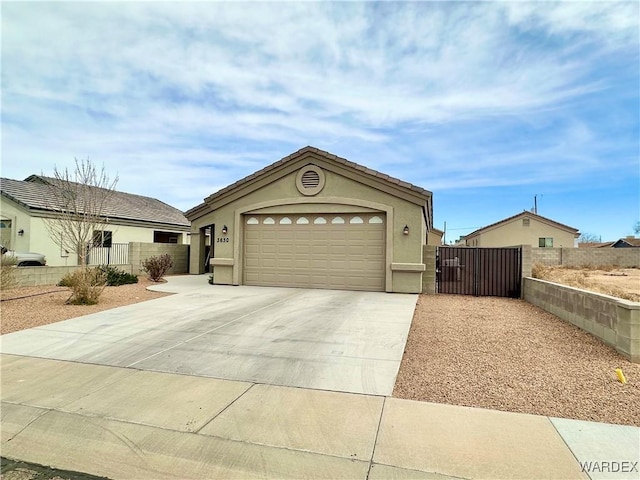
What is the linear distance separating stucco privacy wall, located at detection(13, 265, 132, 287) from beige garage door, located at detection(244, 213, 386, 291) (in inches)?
255

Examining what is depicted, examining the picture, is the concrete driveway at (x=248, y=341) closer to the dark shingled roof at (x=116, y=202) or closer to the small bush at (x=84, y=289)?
the small bush at (x=84, y=289)

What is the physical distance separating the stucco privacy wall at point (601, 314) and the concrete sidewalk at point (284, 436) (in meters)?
2.54

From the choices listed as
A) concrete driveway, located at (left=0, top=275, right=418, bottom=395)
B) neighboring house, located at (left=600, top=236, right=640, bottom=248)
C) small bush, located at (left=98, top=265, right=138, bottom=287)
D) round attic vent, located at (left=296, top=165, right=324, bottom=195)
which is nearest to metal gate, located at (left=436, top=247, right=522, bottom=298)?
concrete driveway, located at (left=0, top=275, right=418, bottom=395)

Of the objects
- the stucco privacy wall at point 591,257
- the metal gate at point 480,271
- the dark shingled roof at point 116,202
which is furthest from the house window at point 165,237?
the stucco privacy wall at point 591,257

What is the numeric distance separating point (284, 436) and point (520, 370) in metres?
3.58

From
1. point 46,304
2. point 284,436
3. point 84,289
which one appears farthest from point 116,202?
point 284,436

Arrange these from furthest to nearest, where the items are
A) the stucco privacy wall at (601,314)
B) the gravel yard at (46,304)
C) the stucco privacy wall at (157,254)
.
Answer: the stucco privacy wall at (157,254) < the gravel yard at (46,304) < the stucco privacy wall at (601,314)

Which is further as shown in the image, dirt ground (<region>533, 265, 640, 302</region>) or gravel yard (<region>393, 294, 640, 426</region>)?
dirt ground (<region>533, 265, 640, 302</region>)

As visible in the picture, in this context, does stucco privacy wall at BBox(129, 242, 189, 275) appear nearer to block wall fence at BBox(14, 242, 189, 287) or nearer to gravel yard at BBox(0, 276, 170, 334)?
block wall fence at BBox(14, 242, 189, 287)

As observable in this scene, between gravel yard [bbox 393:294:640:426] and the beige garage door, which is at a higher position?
the beige garage door

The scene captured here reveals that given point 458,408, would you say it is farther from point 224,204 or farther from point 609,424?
point 224,204

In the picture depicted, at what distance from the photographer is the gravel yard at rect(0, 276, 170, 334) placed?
8.38m

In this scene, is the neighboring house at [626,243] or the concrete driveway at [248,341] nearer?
the concrete driveway at [248,341]

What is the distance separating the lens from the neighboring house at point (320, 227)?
42.7 ft
